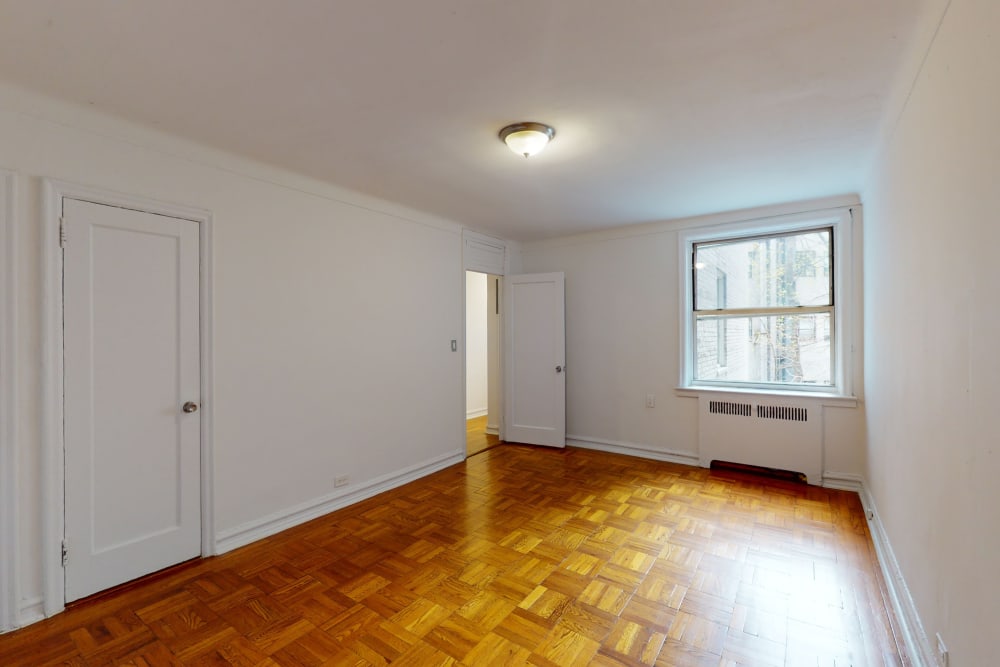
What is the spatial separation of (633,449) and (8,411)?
4.70 m

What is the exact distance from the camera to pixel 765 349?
4324 millimetres

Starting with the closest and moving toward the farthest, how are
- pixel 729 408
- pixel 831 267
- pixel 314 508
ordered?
pixel 314 508
pixel 831 267
pixel 729 408

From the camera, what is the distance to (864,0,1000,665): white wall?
1171mm

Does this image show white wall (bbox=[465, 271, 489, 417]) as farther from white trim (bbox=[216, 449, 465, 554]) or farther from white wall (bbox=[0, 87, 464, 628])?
→ white trim (bbox=[216, 449, 465, 554])

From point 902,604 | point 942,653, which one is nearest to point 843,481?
point 902,604

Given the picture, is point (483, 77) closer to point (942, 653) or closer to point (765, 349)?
point (942, 653)

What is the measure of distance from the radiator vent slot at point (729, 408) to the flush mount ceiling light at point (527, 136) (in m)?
3.07

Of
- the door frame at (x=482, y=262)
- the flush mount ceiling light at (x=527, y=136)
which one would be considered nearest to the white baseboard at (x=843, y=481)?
the door frame at (x=482, y=262)

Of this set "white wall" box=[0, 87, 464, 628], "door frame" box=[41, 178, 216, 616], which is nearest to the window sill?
"white wall" box=[0, 87, 464, 628]

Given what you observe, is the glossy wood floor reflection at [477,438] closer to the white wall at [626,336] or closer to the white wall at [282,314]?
the white wall at [282,314]

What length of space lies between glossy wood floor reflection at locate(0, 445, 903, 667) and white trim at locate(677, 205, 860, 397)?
1052mm

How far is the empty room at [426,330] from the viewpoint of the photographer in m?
1.62

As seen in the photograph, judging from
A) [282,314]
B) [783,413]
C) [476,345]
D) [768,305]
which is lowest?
[783,413]

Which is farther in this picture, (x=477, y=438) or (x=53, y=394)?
(x=477, y=438)
